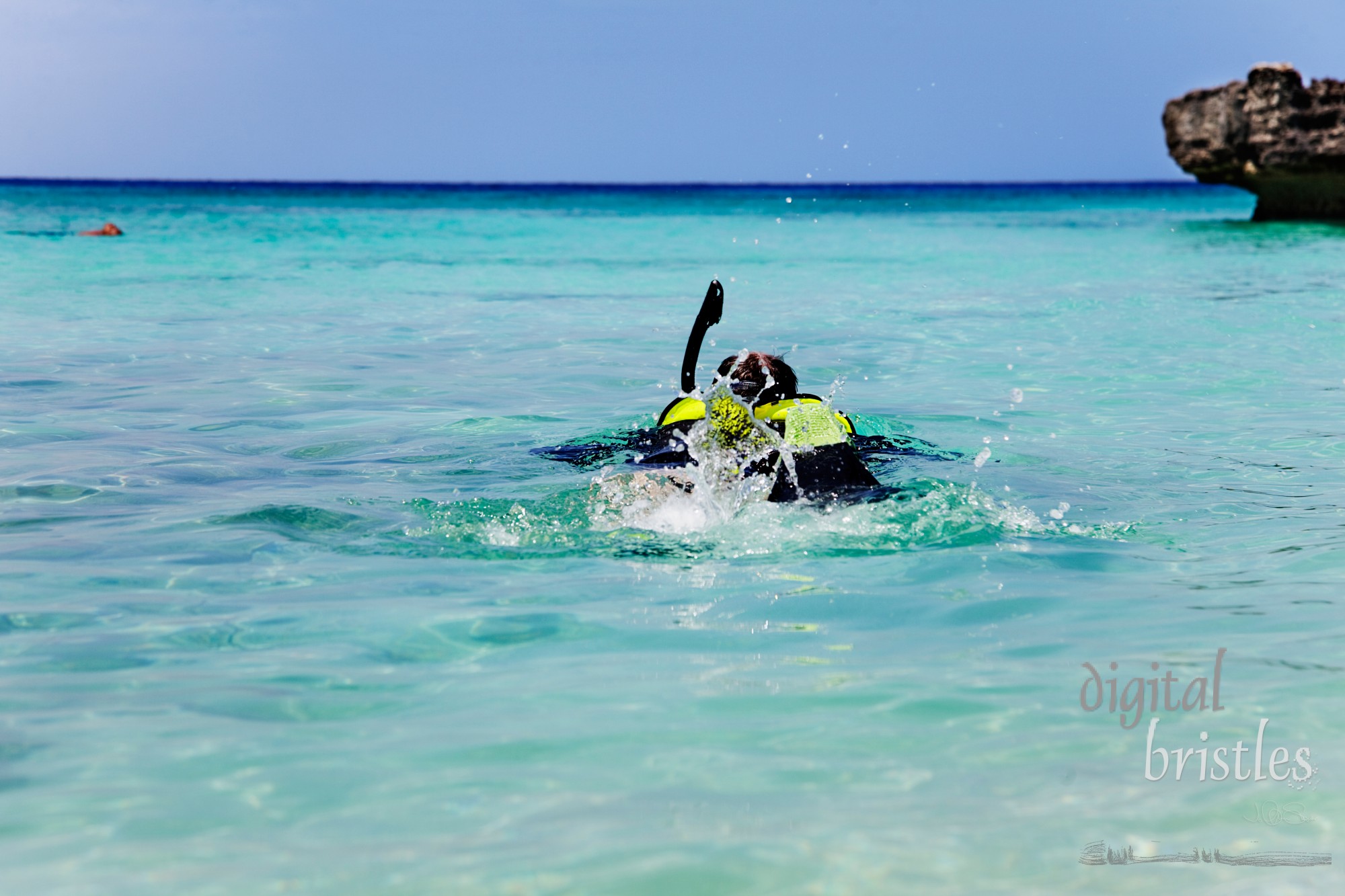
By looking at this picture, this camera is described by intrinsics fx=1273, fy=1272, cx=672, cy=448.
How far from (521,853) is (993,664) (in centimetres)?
190

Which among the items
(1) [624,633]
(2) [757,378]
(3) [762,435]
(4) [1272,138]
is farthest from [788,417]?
(4) [1272,138]

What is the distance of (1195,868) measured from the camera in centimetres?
307

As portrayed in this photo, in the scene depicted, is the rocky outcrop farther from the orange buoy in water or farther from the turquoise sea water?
the orange buoy in water

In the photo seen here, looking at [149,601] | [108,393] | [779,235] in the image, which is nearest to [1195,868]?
[149,601]

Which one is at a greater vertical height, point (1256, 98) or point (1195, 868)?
point (1256, 98)

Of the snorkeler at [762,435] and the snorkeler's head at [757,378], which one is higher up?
the snorkeler's head at [757,378]

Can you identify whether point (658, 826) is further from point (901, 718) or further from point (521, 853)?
point (901, 718)

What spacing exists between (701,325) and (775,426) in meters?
0.60
